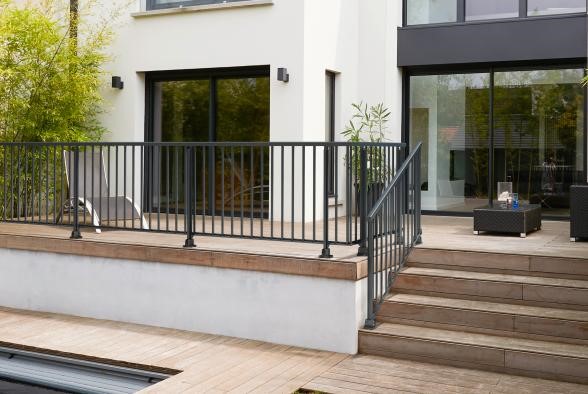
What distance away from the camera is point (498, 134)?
920 centimetres

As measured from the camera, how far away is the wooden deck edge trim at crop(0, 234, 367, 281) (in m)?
5.36

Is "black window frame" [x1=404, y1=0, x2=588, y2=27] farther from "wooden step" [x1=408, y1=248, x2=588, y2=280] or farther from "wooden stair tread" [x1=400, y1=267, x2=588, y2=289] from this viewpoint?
"wooden stair tread" [x1=400, y1=267, x2=588, y2=289]

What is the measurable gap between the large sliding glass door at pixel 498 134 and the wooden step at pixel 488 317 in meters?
4.01

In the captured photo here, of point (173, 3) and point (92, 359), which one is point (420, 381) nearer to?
point (92, 359)

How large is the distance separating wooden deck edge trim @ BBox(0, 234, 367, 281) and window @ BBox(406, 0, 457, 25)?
16.8 feet

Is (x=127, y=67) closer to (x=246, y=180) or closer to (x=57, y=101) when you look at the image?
(x=57, y=101)

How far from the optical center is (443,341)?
502 cm

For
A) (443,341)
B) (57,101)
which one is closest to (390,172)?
(443,341)

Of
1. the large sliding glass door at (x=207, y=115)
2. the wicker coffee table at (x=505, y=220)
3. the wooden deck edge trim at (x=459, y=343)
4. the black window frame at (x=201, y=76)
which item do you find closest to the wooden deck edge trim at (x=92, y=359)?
the wooden deck edge trim at (x=459, y=343)

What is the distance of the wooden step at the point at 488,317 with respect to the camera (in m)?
4.96

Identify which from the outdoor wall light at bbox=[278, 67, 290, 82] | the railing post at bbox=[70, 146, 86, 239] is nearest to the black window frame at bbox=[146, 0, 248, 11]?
the outdoor wall light at bbox=[278, 67, 290, 82]

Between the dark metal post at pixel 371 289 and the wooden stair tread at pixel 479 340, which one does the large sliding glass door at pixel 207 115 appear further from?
the wooden stair tread at pixel 479 340

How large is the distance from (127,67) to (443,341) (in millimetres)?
6329

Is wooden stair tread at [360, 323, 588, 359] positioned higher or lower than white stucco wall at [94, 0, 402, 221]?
lower
